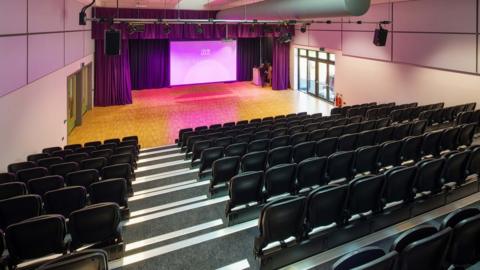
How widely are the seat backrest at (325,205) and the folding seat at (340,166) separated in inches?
49.7

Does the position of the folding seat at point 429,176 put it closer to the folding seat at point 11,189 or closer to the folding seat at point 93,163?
the folding seat at point 93,163

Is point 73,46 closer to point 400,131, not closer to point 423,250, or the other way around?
point 400,131

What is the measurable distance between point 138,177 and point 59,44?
6.19 meters

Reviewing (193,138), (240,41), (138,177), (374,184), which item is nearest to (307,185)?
(374,184)

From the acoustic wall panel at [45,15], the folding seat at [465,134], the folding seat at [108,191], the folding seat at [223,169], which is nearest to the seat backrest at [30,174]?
the folding seat at [108,191]

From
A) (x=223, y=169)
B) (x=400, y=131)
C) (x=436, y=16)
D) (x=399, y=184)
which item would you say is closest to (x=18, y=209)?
(x=223, y=169)

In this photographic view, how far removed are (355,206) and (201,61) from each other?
17.4 metres

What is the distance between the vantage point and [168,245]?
4.24 m

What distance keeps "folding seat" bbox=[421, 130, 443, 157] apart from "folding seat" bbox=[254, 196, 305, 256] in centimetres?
363

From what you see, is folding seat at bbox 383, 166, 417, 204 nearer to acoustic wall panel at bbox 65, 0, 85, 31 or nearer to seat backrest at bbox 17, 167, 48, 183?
seat backrest at bbox 17, 167, 48, 183

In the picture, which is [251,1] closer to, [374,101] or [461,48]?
[374,101]

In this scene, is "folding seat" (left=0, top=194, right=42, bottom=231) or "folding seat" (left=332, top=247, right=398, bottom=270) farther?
"folding seat" (left=0, top=194, right=42, bottom=231)

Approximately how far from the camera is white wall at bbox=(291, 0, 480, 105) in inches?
390

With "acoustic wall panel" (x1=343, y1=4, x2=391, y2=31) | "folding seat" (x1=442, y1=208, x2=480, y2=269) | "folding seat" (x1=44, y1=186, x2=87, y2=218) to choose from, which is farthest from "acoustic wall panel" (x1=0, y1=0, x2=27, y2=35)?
"acoustic wall panel" (x1=343, y1=4, x2=391, y2=31)
